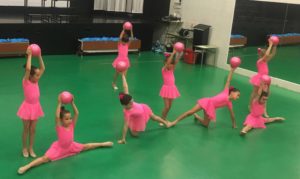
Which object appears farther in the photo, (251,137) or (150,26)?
(150,26)

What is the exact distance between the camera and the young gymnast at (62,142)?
4.36m

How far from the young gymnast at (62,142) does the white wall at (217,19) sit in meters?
6.78

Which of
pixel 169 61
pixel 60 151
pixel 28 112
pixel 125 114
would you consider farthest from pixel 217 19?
pixel 28 112

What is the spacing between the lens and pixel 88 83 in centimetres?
797

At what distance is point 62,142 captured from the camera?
4527 millimetres

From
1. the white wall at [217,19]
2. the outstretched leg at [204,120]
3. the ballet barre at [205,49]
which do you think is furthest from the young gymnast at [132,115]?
the white wall at [217,19]

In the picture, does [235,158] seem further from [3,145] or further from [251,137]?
[3,145]

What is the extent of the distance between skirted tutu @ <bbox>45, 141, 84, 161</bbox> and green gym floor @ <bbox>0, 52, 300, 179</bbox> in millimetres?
75

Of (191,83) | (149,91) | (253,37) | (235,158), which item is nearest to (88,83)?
(149,91)

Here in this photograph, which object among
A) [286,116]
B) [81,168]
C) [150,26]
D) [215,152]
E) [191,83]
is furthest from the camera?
[150,26]

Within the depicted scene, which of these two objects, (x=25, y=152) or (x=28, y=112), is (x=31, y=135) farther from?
(x=28, y=112)

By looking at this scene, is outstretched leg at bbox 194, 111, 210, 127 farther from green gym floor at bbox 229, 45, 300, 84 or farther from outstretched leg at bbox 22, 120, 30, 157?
green gym floor at bbox 229, 45, 300, 84

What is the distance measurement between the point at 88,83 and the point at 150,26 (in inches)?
182

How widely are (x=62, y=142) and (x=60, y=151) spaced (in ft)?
0.47
